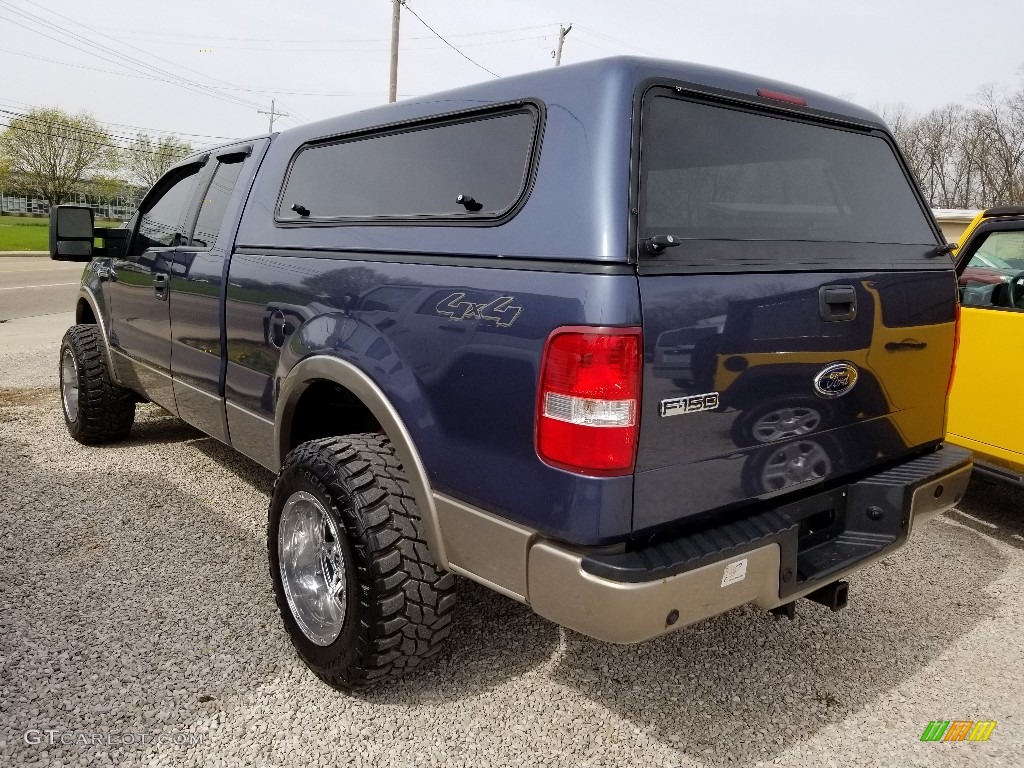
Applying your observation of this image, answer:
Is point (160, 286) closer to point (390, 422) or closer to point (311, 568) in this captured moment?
point (311, 568)

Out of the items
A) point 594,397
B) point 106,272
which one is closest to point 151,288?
point 106,272

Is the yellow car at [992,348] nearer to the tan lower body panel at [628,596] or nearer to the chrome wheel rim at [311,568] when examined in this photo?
the tan lower body panel at [628,596]

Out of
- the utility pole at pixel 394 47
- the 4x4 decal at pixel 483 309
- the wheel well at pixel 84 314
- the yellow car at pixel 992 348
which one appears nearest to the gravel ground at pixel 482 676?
the yellow car at pixel 992 348

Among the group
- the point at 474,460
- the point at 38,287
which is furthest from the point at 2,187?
the point at 474,460

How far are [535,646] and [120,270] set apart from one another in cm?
339

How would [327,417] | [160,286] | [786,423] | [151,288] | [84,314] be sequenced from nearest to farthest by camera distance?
[786,423] < [327,417] < [160,286] < [151,288] < [84,314]

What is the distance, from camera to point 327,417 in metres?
3.15

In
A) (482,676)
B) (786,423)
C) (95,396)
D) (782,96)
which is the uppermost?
(782,96)

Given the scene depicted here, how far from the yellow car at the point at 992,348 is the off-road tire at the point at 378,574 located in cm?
301

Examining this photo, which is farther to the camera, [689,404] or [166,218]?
[166,218]

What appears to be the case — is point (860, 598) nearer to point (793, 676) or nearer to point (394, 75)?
point (793, 676)

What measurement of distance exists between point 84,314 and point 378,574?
414cm

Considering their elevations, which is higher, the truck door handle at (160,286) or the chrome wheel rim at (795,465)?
the truck door handle at (160,286)

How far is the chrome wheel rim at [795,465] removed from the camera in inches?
89.9
